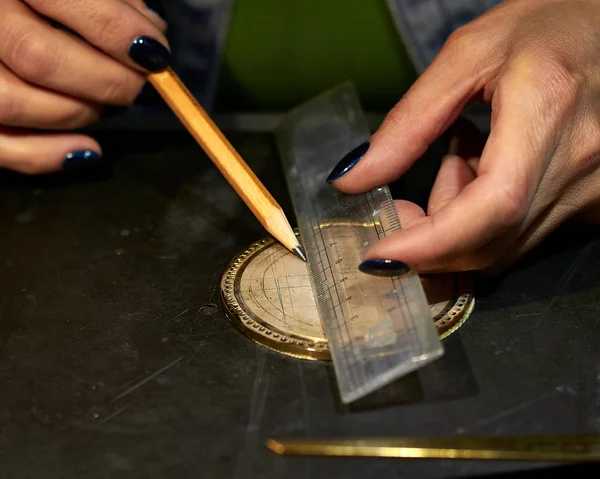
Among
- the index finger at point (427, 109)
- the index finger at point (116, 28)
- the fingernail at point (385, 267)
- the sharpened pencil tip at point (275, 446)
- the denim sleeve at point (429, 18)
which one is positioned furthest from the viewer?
the denim sleeve at point (429, 18)

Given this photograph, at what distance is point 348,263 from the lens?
99 centimetres

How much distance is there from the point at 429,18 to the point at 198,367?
94cm

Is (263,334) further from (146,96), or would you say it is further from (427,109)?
(146,96)

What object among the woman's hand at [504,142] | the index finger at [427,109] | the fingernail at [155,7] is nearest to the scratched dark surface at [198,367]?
the woman's hand at [504,142]

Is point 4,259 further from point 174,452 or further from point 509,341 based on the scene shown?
point 509,341

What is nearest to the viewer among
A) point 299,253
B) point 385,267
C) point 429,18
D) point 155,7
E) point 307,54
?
point 385,267

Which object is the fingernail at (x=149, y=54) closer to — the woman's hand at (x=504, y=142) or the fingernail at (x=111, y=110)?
the fingernail at (x=111, y=110)

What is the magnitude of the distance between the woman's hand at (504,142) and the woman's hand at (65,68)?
1.36ft

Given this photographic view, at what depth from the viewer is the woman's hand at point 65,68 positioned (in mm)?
1154

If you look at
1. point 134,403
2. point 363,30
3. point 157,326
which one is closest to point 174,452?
point 134,403

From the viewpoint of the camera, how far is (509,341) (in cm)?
94

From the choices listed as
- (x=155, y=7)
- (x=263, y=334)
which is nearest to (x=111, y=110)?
(x=155, y=7)

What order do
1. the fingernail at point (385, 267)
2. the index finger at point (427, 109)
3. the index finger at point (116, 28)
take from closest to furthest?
1. the fingernail at point (385, 267)
2. the index finger at point (427, 109)
3. the index finger at point (116, 28)

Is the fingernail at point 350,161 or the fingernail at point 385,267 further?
the fingernail at point 350,161
